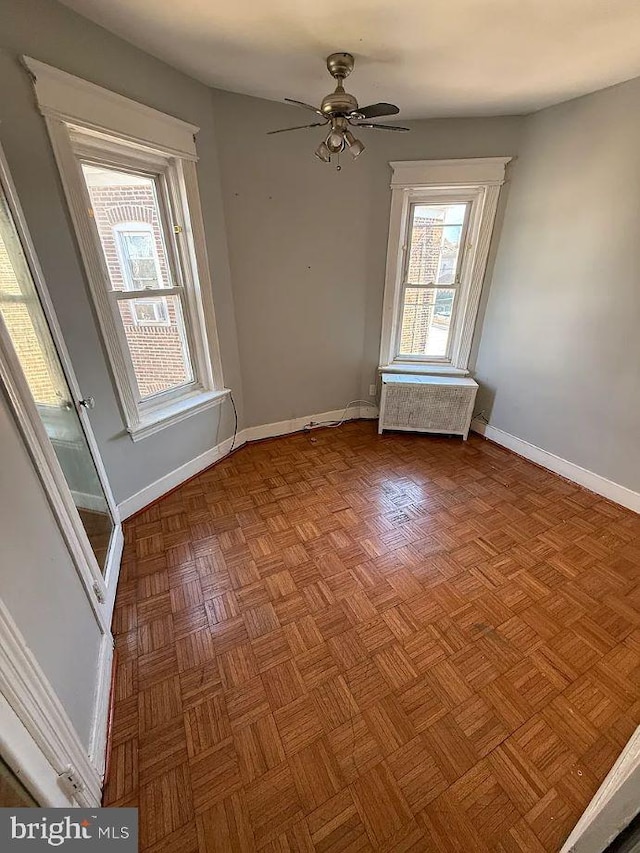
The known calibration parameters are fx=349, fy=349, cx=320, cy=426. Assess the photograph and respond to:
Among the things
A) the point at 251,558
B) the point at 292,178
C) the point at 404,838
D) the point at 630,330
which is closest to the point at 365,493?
the point at 251,558

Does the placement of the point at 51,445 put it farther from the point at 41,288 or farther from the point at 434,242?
the point at 434,242

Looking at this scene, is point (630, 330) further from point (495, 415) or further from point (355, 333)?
point (355, 333)

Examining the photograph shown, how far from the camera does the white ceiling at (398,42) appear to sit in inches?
56.8

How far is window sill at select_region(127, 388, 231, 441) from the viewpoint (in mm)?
2215

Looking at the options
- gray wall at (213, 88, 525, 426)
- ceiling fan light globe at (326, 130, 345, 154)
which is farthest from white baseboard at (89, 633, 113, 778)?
ceiling fan light globe at (326, 130, 345, 154)

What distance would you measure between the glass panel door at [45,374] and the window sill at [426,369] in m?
2.45

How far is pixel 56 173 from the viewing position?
161 cm

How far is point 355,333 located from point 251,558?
216cm

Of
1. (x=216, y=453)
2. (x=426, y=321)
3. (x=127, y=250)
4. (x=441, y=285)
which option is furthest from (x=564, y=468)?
(x=127, y=250)

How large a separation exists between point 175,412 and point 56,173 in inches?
53.3

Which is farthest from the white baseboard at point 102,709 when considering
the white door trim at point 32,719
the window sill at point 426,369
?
the window sill at point 426,369

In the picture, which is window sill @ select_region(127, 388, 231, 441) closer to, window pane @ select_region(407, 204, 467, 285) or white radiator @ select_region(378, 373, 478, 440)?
white radiator @ select_region(378, 373, 478, 440)

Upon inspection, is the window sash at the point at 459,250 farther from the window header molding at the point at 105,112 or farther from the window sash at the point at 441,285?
the window header molding at the point at 105,112

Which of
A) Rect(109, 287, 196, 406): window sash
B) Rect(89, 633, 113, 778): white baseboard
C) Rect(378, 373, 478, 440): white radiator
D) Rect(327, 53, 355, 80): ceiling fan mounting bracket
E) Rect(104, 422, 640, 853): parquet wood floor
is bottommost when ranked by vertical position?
Rect(104, 422, 640, 853): parquet wood floor
